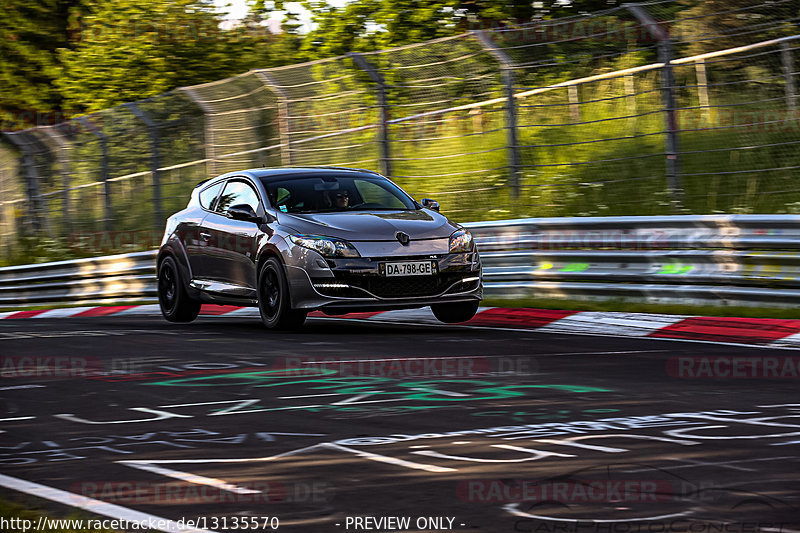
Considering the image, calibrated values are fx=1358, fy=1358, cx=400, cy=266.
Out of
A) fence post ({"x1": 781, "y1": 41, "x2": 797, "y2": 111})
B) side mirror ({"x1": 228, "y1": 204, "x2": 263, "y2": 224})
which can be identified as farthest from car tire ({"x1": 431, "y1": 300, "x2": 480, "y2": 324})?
fence post ({"x1": 781, "y1": 41, "x2": 797, "y2": 111})

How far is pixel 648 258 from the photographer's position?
12.7 meters

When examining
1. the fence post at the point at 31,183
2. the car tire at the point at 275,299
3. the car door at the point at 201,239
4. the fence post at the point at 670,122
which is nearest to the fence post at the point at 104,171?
the fence post at the point at 31,183

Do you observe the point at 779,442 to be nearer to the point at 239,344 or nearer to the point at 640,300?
the point at 239,344

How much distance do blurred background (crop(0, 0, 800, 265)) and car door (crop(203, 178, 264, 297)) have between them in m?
3.66

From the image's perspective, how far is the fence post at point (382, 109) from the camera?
54.2 feet

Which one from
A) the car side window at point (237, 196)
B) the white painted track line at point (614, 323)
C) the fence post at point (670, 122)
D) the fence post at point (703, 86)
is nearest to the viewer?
the white painted track line at point (614, 323)

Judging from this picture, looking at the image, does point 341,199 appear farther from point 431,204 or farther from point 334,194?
point 431,204

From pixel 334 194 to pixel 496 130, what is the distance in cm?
395

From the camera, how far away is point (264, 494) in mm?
4965

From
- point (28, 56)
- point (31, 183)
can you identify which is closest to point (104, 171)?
point (31, 183)

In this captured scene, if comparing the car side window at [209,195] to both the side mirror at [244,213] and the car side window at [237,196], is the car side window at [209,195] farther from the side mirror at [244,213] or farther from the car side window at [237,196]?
the side mirror at [244,213]

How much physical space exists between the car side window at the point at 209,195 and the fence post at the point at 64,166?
10555mm

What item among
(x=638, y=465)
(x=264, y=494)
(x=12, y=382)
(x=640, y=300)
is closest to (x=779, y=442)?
(x=638, y=465)

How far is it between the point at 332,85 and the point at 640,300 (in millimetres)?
6946
